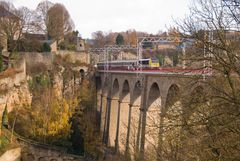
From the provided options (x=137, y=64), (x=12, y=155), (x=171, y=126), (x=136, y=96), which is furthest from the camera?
(x=136, y=96)

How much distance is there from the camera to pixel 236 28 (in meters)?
6.32

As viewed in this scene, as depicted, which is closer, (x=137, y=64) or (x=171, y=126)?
(x=171, y=126)

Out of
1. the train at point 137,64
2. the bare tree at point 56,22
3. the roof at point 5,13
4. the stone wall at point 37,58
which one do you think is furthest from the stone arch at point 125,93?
the bare tree at point 56,22

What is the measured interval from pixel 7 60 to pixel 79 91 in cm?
761

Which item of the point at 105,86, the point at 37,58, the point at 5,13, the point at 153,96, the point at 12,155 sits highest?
the point at 5,13

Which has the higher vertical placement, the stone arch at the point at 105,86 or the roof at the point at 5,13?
the roof at the point at 5,13

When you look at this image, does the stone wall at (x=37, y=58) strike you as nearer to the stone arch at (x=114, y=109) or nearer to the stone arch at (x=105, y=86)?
the stone arch at (x=105, y=86)

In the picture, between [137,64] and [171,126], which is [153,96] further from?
[171,126]

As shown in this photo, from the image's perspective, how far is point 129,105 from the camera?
94.2 feet

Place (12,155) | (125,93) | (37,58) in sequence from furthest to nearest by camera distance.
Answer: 1. (37,58)
2. (125,93)
3. (12,155)

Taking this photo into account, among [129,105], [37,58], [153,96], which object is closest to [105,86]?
[37,58]

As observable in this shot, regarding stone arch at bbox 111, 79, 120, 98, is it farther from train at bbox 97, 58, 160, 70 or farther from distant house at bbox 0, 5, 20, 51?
distant house at bbox 0, 5, 20, 51

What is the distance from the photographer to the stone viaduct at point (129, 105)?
2228 centimetres

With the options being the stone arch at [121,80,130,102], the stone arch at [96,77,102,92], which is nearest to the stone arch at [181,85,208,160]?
the stone arch at [121,80,130,102]
